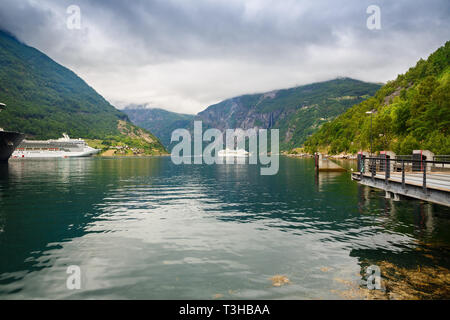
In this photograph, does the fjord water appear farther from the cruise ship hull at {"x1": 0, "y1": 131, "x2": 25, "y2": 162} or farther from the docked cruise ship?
the cruise ship hull at {"x1": 0, "y1": 131, "x2": 25, "y2": 162}

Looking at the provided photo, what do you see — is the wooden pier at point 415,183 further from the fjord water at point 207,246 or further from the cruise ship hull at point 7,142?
the cruise ship hull at point 7,142

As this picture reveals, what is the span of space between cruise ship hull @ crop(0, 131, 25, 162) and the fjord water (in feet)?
280

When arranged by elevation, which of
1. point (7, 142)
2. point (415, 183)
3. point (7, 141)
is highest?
point (7, 141)

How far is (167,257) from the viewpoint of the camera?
559 inches

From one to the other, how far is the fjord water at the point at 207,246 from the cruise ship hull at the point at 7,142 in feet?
280

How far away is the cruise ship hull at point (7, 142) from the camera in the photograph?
95.1 meters

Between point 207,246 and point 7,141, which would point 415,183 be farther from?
point 7,141

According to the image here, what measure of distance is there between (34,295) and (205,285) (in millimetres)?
6358

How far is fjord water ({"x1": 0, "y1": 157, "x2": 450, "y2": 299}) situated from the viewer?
1083 centimetres

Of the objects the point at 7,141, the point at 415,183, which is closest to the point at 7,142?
the point at 7,141

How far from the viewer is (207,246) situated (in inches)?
631

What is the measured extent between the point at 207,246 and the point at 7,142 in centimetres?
11450

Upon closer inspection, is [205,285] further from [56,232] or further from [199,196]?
[199,196]
